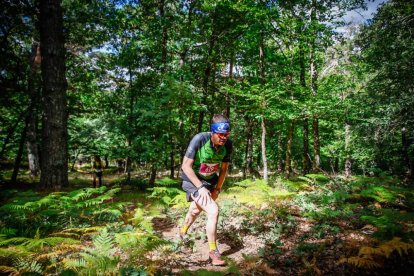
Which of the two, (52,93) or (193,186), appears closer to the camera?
(193,186)

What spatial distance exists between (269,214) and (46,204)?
511 cm

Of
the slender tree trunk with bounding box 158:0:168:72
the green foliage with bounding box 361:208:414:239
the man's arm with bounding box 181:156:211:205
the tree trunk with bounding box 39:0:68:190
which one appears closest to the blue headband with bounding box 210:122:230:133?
the man's arm with bounding box 181:156:211:205

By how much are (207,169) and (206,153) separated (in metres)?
0.33

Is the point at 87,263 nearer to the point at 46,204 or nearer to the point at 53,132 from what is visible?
the point at 46,204

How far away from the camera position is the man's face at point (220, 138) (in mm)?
3861

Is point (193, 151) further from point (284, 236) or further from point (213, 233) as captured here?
point (284, 236)

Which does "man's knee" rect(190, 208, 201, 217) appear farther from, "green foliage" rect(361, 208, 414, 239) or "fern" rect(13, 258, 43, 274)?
"green foliage" rect(361, 208, 414, 239)

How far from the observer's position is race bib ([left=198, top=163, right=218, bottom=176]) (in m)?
4.18

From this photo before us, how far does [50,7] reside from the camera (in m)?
7.42

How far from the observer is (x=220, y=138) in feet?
12.7

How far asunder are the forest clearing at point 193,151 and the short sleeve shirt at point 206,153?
21 millimetres

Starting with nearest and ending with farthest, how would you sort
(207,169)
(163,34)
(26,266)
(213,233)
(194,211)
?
(26,266) < (213,233) < (207,169) < (194,211) < (163,34)

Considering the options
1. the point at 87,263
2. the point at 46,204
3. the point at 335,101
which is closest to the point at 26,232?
the point at 46,204

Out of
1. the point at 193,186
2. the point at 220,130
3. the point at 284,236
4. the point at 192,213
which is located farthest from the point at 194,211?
the point at 284,236
